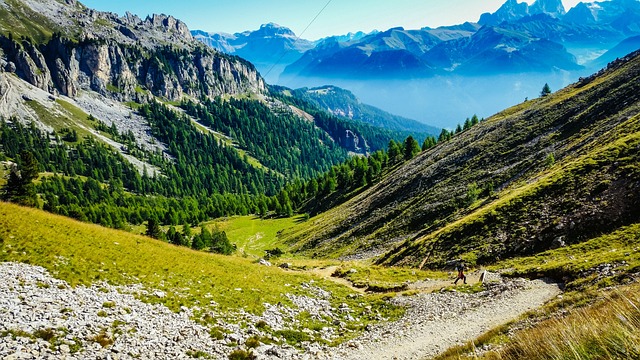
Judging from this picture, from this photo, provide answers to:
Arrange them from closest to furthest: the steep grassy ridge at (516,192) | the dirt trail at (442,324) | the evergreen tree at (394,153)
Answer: the dirt trail at (442,324) → the steep grassy ridge at (516,192) → the evergreen tree at (394,153)

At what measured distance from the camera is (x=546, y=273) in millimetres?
28500

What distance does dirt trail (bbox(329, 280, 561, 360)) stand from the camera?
21297 mm

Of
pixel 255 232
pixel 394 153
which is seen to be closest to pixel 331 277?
pixel 255 232

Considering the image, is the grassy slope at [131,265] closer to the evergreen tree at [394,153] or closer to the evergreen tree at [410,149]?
the evergreen tree at [410,149]

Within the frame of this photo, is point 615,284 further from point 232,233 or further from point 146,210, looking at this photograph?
point 146,210

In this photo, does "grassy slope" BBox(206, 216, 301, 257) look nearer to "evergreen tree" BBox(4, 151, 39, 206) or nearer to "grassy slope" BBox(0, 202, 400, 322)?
"evergreen tree" BBox(4, 151, 39, 206)

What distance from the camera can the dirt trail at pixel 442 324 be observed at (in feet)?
69.9

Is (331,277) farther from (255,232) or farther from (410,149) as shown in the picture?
(410,149)

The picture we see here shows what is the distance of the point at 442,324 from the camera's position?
79.6 ft

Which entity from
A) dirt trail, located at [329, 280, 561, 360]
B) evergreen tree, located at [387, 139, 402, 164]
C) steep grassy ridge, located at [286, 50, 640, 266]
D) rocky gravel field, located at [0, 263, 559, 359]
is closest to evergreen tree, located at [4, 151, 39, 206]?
steep grassy ridge, located at [286, 50, 640, 266]

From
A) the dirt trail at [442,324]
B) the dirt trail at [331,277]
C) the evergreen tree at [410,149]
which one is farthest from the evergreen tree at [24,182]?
the evergreen tree at [410,149]

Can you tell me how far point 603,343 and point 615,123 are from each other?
231 ft

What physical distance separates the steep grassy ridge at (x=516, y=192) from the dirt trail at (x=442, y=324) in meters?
11.4

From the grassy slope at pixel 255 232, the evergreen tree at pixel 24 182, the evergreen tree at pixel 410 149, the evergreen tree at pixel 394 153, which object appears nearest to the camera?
the evergreen tree at pixel 24 182
